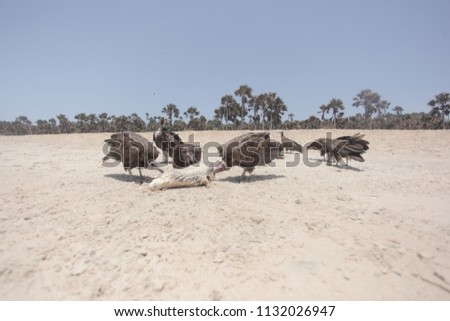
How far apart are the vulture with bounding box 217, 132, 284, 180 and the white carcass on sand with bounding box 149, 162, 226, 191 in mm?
889

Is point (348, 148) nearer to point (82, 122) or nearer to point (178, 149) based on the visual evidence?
point (178, 149)

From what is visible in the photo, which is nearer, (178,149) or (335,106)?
(178,149)

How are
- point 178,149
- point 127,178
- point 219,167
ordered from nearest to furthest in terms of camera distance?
point 219,167
point 127,178
point 178,149

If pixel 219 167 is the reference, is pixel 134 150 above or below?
above

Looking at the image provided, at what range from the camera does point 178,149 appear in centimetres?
909

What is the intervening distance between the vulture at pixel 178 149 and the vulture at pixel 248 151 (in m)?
1.12


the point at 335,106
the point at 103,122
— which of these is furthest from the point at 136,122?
the point at 335,106

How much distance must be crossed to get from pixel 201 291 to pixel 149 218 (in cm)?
227

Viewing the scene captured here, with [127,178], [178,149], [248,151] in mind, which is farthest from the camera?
[178,149]

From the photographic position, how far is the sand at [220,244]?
3010 millimetres

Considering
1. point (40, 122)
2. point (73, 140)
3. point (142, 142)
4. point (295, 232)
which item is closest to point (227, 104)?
point (73, 140)

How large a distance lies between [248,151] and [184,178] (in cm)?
239

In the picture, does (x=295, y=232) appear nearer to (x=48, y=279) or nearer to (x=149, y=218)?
(x=149, y=218)

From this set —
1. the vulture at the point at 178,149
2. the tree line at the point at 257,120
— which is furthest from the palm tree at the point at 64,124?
the vulture at the point at 178,149
